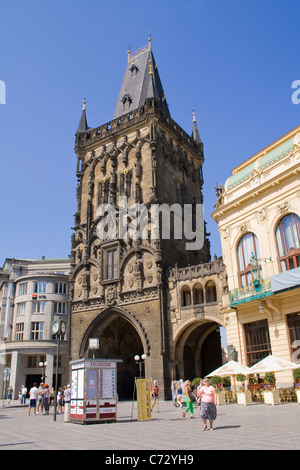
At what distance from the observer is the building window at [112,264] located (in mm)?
39188

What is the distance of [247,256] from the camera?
2773 cm

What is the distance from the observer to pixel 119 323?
134 ft

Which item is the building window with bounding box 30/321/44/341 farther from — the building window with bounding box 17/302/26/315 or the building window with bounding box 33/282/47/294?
the building window with bounding box 33/282/47/294

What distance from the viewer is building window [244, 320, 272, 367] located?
25.2m

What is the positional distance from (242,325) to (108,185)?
23.1 metres

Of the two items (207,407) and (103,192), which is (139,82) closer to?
(103,192)

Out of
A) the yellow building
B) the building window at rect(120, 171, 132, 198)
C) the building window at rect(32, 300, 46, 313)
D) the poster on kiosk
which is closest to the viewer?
the poster on kiosk

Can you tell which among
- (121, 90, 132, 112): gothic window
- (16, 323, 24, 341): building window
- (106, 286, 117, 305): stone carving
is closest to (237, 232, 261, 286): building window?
(106, 286, 117, 305): stone carving

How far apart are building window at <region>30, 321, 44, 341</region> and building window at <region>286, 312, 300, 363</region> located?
34.4 meters

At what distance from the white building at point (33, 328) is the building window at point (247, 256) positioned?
26636 mm

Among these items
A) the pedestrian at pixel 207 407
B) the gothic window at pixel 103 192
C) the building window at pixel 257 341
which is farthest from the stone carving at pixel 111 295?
the pedestrian at pixel 207 407

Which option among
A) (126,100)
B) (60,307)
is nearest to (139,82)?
(126,100)

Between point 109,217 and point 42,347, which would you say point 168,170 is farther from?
point 42,347
